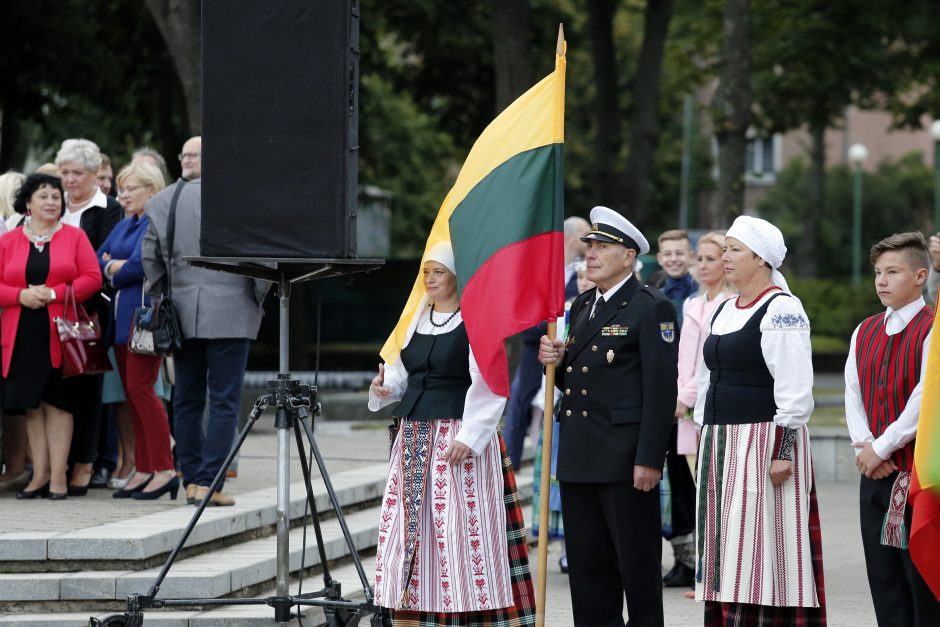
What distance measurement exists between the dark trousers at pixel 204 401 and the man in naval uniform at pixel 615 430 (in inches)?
108

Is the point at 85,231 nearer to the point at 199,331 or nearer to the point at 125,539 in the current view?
the point at 199,331

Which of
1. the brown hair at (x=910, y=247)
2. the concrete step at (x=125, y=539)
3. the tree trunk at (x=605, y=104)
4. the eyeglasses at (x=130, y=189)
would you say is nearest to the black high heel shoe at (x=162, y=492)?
the concrete step at (x=125, y=539)

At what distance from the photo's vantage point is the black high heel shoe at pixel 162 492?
31.7 ft

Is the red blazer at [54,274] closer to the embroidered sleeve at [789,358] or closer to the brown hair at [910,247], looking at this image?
the embroidered sleeve at [789,358]

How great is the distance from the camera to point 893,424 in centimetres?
667

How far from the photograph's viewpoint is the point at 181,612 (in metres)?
7.82

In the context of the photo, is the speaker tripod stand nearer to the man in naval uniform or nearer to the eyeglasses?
the man in naval uniform

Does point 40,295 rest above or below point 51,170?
below

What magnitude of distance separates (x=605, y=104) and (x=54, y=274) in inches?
592

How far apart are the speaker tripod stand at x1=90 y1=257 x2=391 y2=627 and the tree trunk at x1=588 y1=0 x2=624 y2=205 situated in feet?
51.1

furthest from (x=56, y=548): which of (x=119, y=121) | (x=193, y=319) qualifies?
(x=119, y=121)

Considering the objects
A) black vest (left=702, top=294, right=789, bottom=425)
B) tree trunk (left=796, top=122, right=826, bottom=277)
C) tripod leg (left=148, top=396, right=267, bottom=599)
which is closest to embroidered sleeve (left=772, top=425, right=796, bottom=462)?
black vest (left=702, top=294, right=789, bottom=425)

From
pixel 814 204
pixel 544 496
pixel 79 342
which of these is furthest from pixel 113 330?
pixel 814 204

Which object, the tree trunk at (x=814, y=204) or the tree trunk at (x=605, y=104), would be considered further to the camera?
the tree trunk at (x=814, y=204)
